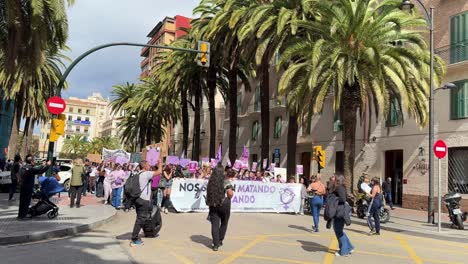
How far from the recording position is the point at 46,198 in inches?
495

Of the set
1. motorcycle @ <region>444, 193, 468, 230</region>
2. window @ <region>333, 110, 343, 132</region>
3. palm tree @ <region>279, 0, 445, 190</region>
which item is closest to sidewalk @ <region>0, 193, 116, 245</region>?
palm tree @ <region>279, 0, 445, 190</region>

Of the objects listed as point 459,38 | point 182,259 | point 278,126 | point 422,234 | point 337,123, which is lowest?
point 422,234

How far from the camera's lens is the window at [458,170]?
2314cm

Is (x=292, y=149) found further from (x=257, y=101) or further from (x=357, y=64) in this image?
(x=257, y=101)

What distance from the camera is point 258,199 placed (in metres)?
19.4

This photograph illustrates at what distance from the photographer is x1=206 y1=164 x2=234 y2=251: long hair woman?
31.3 feet

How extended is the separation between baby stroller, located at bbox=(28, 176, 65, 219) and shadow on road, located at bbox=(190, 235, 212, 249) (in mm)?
4091

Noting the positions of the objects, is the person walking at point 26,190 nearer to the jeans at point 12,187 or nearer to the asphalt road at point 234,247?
the asphalt road at point 234,247

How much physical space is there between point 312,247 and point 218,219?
7.91 ft

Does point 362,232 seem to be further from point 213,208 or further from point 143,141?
point 143,141

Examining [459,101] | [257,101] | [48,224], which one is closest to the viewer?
[48,224]

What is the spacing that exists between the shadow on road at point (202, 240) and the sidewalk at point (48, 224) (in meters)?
2.72

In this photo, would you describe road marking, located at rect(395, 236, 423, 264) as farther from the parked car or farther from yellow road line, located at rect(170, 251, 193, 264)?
the parked car

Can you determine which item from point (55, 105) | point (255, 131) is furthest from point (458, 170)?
point (255, 131)
